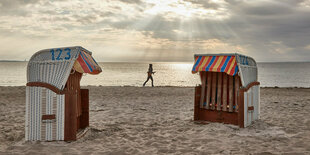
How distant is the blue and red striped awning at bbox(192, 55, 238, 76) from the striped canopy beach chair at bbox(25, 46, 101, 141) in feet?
11.0

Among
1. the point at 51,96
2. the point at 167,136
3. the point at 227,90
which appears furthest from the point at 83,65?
the point at 227,90

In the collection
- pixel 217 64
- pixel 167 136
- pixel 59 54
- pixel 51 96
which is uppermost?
pixel 59 54

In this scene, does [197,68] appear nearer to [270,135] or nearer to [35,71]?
[270,135]

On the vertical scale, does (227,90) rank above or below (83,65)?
below

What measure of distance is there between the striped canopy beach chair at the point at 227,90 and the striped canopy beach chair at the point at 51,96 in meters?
3.64

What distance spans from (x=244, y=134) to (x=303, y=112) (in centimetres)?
456

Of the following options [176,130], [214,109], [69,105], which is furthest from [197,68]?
[69,105]

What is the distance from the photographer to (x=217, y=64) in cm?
688

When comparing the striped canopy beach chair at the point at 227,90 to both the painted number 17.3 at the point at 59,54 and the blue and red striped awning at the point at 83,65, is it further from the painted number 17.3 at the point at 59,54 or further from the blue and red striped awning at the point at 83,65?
the painted number 17.3 at the point at 59,54

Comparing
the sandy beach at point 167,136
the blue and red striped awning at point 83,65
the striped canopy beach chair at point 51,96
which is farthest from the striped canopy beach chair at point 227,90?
the striped canopy beach chair at point 51,96

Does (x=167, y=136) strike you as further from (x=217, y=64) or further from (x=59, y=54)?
(x=59, y=54)

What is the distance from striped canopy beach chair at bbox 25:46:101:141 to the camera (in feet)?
17.3

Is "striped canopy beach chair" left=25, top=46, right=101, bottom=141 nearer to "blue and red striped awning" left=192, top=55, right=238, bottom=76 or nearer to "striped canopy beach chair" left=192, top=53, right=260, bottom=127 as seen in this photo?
"blue and red striped awning" left=192, top=55, right=238, bottom=76

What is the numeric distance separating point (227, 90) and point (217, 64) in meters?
0.99
